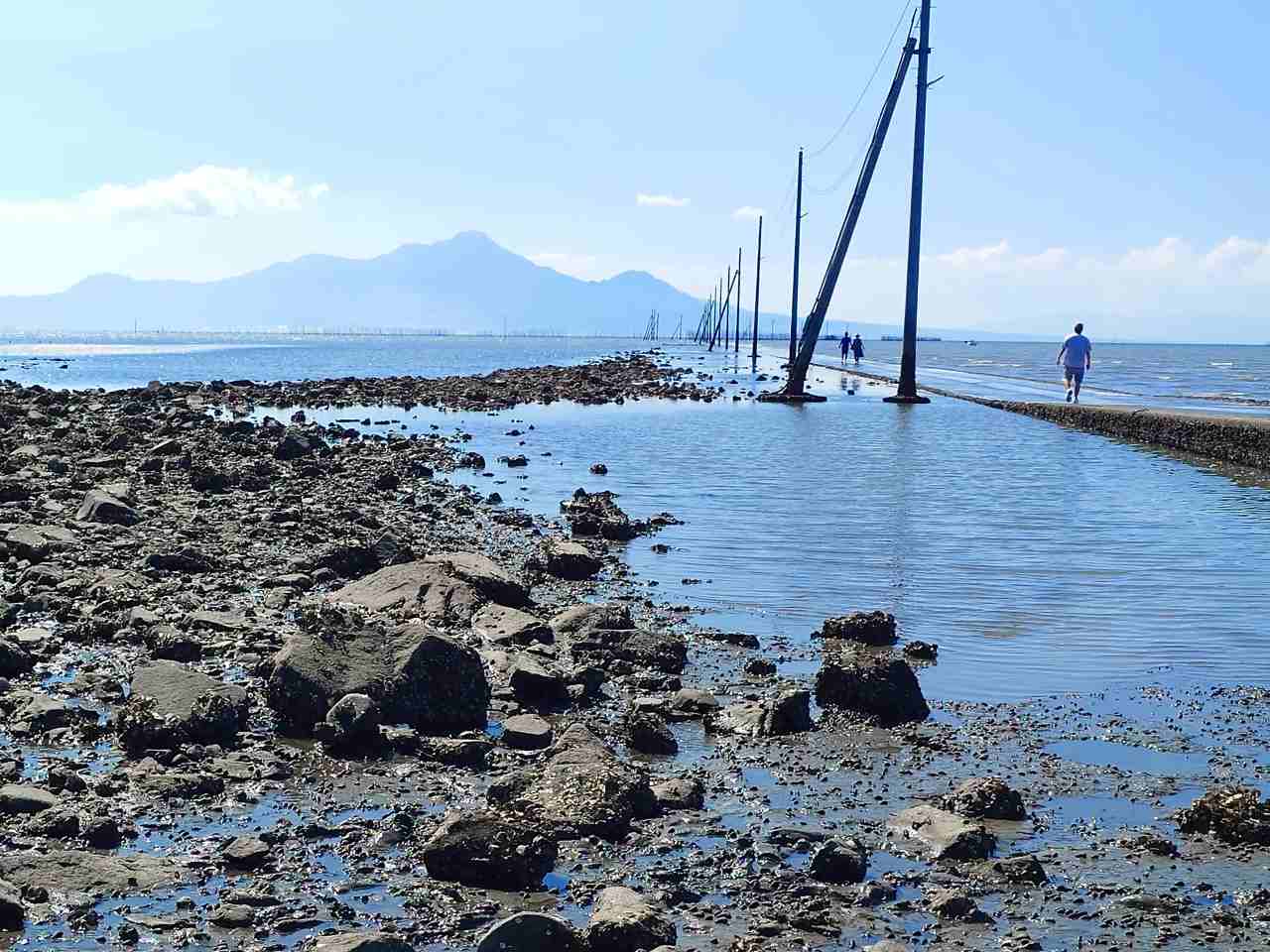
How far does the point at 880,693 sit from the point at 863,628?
2.21 meters

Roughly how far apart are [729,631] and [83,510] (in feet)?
29.7

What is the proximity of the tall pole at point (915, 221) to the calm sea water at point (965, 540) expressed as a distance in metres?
11.8

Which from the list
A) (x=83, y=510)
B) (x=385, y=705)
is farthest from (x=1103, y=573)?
(x=83, y=510)

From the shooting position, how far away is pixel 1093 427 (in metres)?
34.6

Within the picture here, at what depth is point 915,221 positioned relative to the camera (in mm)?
44250

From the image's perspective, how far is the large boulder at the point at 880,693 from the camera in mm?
8555

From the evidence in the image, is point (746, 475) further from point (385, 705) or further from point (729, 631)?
point (385, 705)

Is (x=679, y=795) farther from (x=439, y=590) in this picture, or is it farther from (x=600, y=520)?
(x=600, y=520)

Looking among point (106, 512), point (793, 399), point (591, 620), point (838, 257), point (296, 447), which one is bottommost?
point (591, 620)

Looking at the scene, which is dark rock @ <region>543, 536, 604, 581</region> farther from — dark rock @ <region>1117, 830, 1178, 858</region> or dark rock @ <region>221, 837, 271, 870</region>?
dark rock @ <region>1117, 830, 1178, 858</region>

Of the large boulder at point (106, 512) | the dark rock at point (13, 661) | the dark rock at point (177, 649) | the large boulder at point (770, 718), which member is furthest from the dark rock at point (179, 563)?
the large boulder at point (770, 718)

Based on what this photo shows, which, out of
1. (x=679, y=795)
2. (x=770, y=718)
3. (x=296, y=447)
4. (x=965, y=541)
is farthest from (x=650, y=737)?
(x=296, y=447)

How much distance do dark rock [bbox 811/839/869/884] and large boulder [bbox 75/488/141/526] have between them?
12005 millimetres

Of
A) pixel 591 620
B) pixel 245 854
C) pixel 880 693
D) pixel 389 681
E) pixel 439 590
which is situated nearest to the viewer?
pixel 245 854
